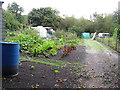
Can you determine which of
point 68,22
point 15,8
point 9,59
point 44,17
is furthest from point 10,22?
point 44,17

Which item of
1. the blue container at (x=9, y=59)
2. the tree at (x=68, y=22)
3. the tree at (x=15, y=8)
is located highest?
the tree at (x=15, y=8)

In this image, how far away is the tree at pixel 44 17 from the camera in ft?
108

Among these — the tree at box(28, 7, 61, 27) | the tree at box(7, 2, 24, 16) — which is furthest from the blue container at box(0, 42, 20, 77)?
the tree at box(28, 7, 61, 27)

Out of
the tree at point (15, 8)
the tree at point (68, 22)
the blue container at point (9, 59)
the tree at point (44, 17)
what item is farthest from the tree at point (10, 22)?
the tree at point (44, 17)

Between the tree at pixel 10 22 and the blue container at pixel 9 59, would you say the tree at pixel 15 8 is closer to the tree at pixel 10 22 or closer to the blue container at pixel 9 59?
the tree at pixel 10 22

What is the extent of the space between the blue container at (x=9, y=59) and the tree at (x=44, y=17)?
28.9 m

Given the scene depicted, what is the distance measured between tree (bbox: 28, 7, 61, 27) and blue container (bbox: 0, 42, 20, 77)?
28863mm

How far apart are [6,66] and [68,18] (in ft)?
96.1

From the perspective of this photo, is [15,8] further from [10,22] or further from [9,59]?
[9,59]

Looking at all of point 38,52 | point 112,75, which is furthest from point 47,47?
point 112,75

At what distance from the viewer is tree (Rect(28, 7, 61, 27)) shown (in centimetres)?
3291

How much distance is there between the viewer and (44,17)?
3303 cm

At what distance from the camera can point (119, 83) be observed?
4.04 metres

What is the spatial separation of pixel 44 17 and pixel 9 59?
98.7 ft
